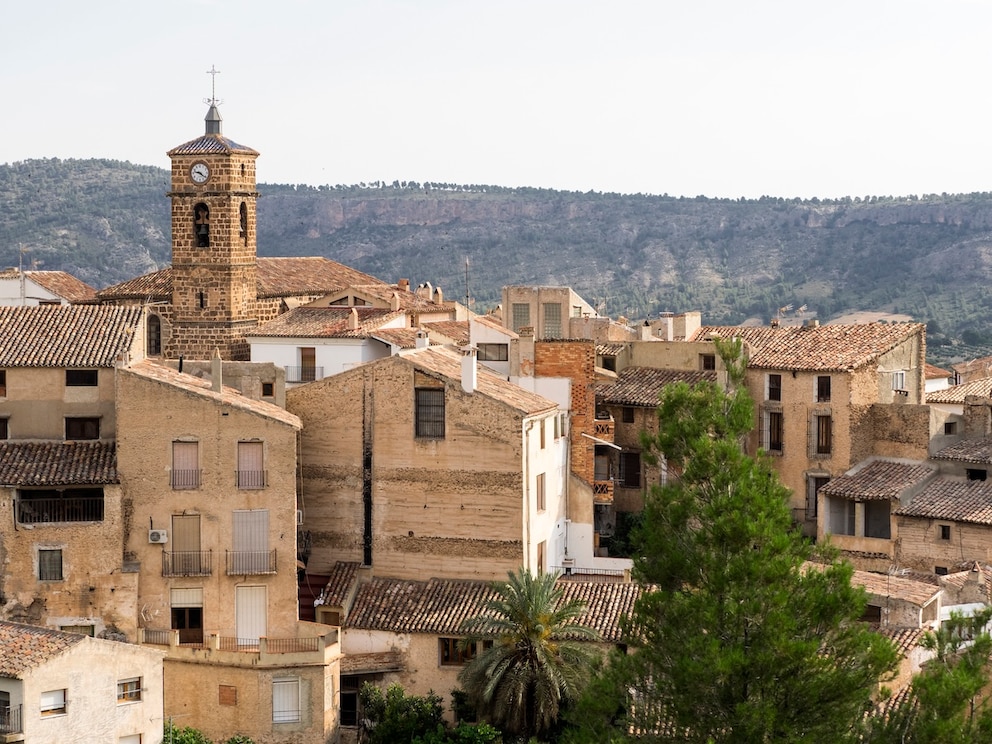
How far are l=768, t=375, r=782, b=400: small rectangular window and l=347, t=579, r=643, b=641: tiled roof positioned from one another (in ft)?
39.9

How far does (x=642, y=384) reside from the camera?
53.4 meters

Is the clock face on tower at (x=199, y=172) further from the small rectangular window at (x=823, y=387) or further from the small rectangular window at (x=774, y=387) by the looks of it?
the small rectangular window at (x=823, y=387)

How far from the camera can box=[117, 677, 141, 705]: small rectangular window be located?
36.3 meters

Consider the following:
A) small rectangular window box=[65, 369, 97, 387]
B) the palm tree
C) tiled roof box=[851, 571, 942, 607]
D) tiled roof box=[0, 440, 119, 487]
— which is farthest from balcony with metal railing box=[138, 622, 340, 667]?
tiled roof box=[851, 571, 942, 607]

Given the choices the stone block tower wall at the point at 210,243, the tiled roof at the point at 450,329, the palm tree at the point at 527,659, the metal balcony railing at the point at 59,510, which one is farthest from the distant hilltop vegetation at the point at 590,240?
the metal balcony railing at the point at 59,510

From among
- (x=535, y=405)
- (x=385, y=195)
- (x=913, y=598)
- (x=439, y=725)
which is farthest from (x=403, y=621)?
(x=385, y=195)

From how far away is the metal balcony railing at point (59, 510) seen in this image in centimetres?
3856

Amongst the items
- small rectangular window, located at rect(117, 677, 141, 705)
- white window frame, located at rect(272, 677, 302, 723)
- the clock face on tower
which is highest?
the clock face on tower

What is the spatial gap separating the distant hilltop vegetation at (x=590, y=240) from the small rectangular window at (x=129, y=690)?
77.6 metres

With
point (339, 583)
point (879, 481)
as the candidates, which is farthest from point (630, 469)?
point (339, 583)

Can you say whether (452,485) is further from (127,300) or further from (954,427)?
(127,300)

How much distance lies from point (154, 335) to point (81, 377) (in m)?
19.0

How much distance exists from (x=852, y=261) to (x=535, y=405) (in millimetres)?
93395

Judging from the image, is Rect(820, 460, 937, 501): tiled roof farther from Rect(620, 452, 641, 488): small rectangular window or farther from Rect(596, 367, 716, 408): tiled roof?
Rect(620, 452, 641, 488): small rectangular window
